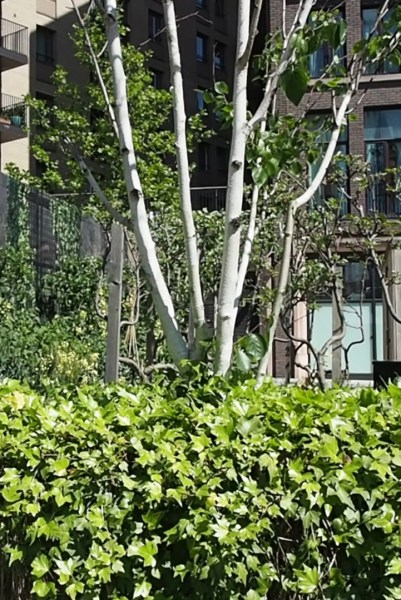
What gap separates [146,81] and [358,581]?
63.5 ft

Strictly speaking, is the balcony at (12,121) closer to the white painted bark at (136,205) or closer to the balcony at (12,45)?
the balcony at (12,45)

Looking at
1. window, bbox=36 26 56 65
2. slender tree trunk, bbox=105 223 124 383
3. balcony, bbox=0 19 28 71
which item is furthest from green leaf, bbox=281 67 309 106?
window, bbox=36 26 56 65

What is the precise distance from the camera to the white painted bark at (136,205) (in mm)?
3941

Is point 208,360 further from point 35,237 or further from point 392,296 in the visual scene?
point 392,296

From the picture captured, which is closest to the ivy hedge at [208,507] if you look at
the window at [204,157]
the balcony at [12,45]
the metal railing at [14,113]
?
the metal railing at [14,113]

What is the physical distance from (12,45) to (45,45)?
2467 mm

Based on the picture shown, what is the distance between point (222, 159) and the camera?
3834cm

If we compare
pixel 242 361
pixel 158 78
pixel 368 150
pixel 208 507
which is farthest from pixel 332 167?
pixel 158 78

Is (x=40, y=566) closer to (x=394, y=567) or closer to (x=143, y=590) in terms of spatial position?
(x=143, y=590)

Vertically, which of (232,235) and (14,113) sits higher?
(14,113)

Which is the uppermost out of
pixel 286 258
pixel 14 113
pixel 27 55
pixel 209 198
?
pixel 27 55

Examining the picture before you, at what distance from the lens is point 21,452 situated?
3.05 m

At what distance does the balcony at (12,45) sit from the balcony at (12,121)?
1.58m

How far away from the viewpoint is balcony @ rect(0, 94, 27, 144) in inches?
1171
